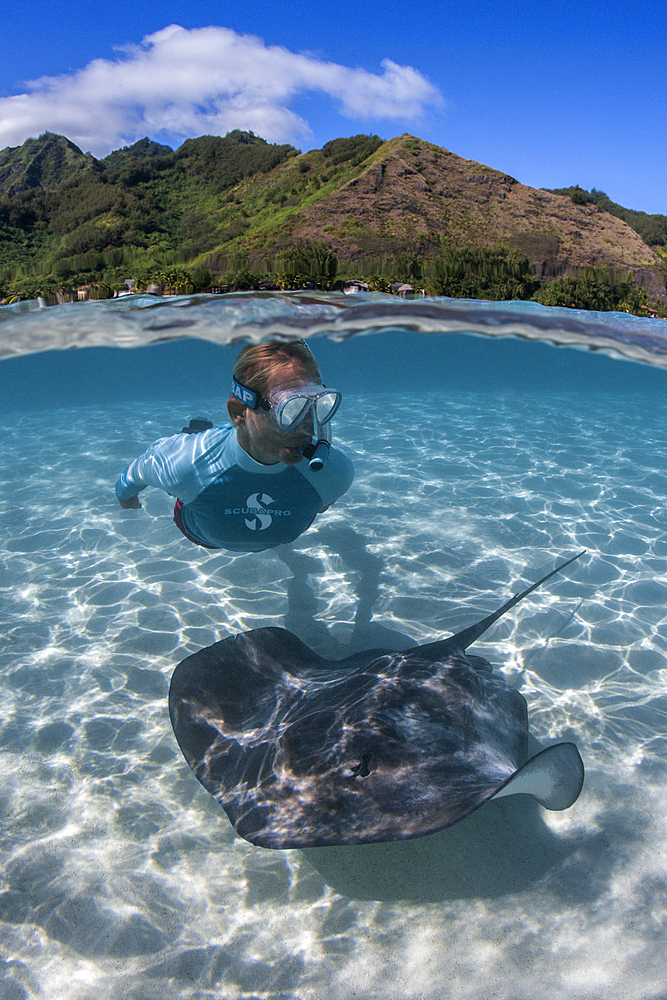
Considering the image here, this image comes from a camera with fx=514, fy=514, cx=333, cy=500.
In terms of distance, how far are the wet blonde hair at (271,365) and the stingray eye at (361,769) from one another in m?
2.51

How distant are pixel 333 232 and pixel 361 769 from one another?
116 ft

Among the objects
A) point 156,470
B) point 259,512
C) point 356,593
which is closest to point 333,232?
point 356,593

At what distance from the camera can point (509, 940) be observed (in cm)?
307

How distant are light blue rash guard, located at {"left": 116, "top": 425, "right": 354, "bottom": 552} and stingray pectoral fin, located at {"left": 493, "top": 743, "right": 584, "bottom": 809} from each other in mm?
2769

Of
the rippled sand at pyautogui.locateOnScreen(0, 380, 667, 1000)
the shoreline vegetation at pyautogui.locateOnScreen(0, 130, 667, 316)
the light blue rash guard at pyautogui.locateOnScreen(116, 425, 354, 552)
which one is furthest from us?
the shoreline vegetation at pyautogui.locateOnScreen(0, 130, 667, 316)

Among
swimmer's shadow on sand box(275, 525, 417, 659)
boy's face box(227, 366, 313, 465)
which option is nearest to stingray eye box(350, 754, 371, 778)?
boy's face box(227, 366, 313, 465)

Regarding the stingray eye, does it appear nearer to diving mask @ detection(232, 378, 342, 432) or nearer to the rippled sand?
the rippled sand

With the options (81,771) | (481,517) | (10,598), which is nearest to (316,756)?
(81,771)

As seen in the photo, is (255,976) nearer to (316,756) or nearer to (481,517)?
(316,756)

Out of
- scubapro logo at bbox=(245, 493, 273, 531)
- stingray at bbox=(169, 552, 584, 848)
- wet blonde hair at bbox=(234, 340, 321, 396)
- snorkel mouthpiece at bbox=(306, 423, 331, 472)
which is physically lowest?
stingray at bbox=(169, 552, 584, 848)

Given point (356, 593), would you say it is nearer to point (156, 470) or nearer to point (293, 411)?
point (156, 470)

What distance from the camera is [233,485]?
4.40m

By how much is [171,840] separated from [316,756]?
1.54m

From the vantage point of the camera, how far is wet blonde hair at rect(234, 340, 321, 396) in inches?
149
